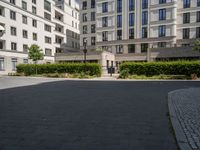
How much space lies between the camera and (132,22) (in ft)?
153

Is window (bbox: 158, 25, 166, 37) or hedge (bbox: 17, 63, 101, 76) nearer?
hedge (bbox: 17, 63, 101, 76)

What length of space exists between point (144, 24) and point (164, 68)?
73.1 feet

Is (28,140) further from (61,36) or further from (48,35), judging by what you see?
(61,36)

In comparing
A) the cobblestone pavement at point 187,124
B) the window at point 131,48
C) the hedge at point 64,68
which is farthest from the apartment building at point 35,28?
the cobblestone pavement at point 187,124

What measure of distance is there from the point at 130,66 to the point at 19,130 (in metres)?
22.7

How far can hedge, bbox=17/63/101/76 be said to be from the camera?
2869 centimetres

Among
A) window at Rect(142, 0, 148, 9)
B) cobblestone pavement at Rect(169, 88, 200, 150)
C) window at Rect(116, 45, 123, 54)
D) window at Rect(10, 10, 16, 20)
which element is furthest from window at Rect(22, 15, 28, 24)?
cobblestone pavement at Rect(169, 88, 200, 150)

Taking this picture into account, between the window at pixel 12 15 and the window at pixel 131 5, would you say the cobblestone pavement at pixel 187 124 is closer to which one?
the window at pixel 131 5

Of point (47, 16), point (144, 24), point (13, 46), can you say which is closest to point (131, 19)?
point (144, 24)

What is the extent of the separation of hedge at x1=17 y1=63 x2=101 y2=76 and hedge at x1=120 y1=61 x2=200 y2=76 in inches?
160

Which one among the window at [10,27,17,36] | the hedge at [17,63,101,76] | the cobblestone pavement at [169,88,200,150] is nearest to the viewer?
the cobblestone pavement at [169,88,200,150]

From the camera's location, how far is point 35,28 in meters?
48.8

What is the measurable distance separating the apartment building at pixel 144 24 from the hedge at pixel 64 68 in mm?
18340

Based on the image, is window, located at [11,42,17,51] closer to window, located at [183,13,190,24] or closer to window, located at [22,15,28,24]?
window, located at [22,15,28,24]
